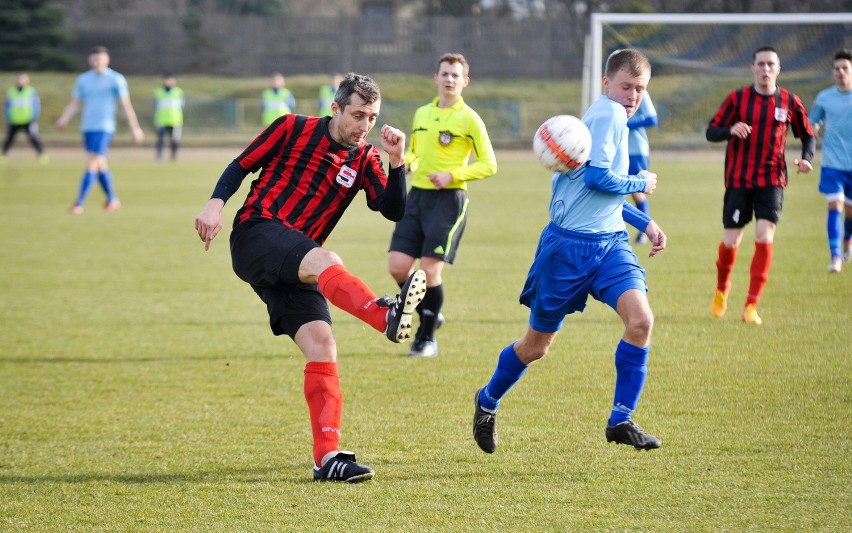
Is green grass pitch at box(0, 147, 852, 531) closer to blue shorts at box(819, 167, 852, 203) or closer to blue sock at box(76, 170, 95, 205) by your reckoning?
blue shorts at box(819, 167, 852, 203)

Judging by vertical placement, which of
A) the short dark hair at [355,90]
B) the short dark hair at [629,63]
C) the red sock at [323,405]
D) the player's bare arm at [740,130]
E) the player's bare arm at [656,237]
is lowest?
the red sock at [323,405]

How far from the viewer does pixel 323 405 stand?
455cm

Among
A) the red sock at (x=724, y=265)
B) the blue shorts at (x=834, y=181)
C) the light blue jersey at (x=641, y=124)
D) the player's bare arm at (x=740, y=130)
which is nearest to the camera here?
the player's bare arm at (x=740, y=130)

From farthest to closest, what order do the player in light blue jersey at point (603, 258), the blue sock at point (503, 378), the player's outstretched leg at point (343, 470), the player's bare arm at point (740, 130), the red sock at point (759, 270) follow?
the red sock at point (759, 270)
the player's bare arm at point (740, 130)
the blue sock at point (503, 378)
the player in light blue jersey at point (603, 258)
the player's outstretched leg at point (343, 470)

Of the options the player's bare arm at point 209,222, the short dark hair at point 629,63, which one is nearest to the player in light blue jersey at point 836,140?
the short dark hair at point 629,63

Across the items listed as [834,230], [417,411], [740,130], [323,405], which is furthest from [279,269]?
[834,230]

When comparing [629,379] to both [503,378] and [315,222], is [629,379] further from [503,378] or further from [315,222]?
[315,222]

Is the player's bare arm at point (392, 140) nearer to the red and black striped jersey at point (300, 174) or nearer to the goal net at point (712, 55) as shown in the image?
the red and black striped jersey at point (300, 174)

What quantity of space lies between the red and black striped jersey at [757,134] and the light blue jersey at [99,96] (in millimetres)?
10767

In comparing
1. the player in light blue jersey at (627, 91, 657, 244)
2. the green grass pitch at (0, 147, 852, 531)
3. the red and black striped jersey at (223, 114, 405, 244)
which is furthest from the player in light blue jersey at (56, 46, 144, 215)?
the red and black striped jersey at (223, 114, 405, 244)

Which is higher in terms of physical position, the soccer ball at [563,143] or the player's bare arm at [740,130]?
the soccer ball at [563,143]

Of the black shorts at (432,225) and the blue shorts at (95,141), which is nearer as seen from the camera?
the black shorts at (432,225)

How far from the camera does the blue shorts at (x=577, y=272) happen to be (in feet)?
15.2

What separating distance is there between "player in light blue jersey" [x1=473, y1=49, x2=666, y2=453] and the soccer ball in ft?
0.29
